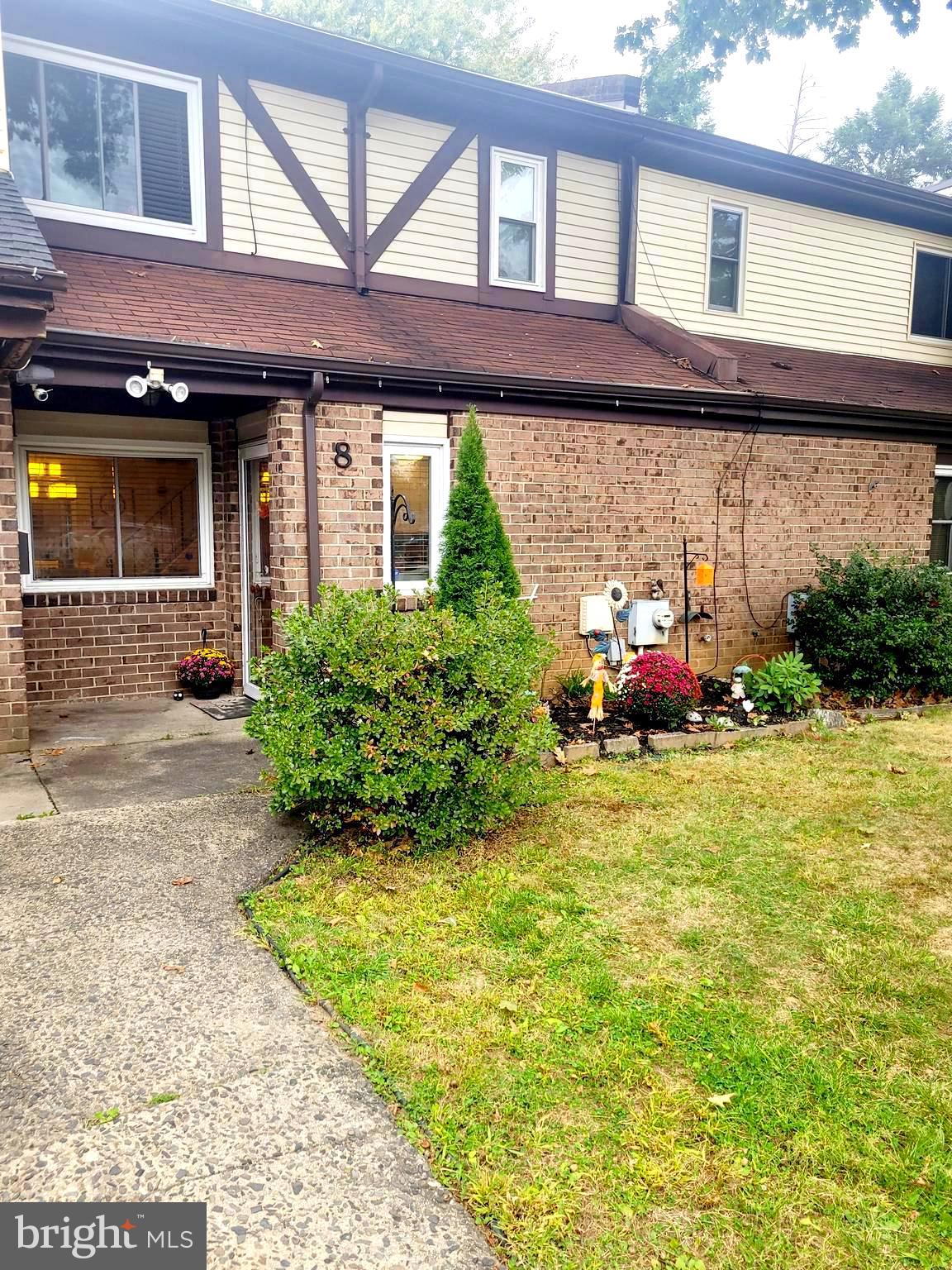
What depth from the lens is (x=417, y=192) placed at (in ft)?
30.6

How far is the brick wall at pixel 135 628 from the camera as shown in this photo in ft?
27.8

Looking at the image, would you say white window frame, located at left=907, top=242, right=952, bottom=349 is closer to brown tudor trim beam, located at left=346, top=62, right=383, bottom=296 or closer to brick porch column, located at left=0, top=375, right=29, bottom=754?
brown tudor trim beam, located at left=346, top=62, right=383, bottom=296

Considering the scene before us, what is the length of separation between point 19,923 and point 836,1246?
3.42m

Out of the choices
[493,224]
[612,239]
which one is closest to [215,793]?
[493,224]

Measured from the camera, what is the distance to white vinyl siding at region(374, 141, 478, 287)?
934cm

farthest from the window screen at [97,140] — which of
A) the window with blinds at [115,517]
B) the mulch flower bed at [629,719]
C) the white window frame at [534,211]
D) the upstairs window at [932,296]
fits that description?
the upstairs window at [932,296]

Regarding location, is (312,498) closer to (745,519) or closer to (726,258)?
(745,519)

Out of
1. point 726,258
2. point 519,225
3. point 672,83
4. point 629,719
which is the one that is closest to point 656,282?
point 726,258

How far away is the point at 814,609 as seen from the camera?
30.3ft

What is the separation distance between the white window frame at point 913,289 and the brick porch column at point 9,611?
11819mm

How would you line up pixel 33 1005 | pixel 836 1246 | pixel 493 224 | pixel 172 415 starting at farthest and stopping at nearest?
pixel 493 224 < pixel 172 415 < pixel 33 1005 < pixel 836 1246

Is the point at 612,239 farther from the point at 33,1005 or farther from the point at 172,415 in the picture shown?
the point at 33,1005

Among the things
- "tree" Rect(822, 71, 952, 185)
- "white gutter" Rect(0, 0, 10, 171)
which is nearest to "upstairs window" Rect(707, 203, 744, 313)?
"white gutter" Rect(0, 0, 10, 171)

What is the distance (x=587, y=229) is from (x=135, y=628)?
259 inches
